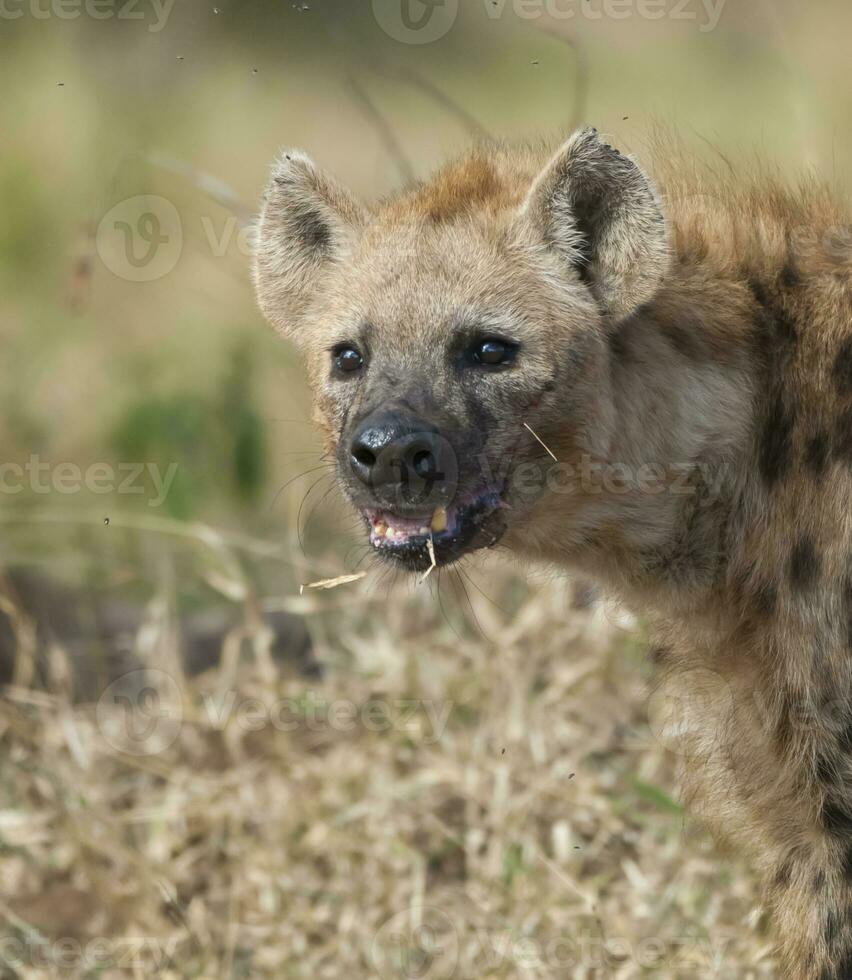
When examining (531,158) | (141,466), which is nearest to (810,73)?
(141,466)

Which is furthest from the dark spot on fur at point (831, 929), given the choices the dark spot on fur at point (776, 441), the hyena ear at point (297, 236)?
the hyena ear at point (297, 236)

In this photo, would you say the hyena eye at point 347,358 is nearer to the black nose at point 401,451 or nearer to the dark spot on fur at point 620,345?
the black nose at point 401,451

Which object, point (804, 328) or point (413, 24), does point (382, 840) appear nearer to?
point (804, 328)

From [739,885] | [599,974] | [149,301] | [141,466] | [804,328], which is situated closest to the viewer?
[804,328]

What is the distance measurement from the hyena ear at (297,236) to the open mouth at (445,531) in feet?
2.07

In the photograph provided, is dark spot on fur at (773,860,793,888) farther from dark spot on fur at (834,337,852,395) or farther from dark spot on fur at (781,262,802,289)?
dark spot on fur at (781,262,802,289)

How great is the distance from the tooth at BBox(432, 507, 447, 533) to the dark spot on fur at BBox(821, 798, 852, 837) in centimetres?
89

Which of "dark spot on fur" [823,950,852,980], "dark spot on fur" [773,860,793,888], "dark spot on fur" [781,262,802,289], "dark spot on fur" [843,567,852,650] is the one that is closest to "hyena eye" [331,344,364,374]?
"dark spot on fur" [781,262,802,289]

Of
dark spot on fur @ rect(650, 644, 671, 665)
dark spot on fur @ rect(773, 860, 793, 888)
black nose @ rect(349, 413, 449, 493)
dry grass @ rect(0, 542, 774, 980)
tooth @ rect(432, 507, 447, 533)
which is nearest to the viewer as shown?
black nose @ rect(349, 413, 449, 493)

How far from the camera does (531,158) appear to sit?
3.16m

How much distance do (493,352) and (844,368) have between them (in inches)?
25.3

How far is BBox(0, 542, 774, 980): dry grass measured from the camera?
375 centimetres

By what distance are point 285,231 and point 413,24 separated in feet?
14.7

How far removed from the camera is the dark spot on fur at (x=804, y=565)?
2.72 metres
